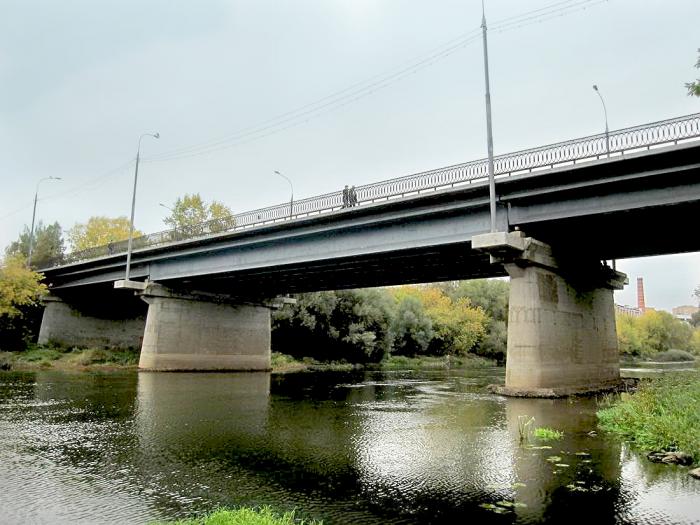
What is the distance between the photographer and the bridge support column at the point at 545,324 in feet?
74.6

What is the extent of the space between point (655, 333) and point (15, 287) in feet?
406

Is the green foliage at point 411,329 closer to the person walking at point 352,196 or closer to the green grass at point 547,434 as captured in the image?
the person walking at point 352,196

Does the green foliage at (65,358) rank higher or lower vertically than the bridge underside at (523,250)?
lower

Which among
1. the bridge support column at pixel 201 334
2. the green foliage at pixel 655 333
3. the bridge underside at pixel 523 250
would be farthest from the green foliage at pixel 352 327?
the green foliage at pixel 655 333

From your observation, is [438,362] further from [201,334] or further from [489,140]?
[489,140]

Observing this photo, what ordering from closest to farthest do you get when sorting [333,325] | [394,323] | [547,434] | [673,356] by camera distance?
1. [547,434]
2. [333,325]
3. [394,323]
4. [673,356]

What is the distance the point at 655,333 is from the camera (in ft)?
385

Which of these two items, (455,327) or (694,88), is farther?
(455,327)

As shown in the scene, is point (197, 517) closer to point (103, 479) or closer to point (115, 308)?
point (103, 479)

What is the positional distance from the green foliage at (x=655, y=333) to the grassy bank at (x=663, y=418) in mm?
103609

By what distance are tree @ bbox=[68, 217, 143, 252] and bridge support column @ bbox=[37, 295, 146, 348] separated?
2194 cm

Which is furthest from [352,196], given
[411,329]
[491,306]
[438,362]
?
[491,306]

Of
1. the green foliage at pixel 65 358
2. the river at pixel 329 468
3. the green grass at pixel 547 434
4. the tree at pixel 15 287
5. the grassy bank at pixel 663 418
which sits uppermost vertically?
the tree at pixel 15 287

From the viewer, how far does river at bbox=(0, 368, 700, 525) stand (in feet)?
22.6
